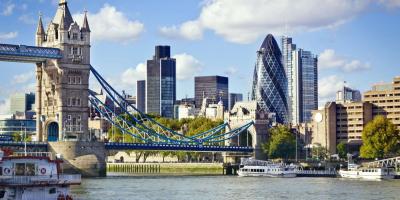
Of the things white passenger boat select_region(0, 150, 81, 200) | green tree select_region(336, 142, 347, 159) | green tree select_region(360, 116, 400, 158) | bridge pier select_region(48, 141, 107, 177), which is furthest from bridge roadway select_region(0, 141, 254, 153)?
white passenger boat select_region(0, 150, 81, 200)

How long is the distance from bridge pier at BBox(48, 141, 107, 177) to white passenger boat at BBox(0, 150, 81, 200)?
208ft

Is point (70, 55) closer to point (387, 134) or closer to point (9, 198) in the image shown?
point (387, 134)

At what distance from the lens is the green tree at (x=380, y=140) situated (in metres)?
139

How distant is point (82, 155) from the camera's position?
385 feet

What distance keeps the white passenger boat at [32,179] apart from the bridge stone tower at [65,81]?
70272 millimetres

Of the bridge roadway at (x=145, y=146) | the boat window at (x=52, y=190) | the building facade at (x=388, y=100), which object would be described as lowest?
the boat window at (x=52, y=190)

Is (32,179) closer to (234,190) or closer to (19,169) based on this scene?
(19,169)

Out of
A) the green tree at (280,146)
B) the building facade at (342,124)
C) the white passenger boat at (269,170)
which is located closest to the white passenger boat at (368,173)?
the white passenger boat at (269,170)

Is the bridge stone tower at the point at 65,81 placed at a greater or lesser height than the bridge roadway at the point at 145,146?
greater

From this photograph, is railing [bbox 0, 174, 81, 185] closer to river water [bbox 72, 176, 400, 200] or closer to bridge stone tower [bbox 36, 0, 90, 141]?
river water [bbox 72, 176, 400, 200]

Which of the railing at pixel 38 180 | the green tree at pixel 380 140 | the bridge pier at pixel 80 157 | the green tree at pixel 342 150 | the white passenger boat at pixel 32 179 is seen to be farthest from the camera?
the green tree at pixel 342 150

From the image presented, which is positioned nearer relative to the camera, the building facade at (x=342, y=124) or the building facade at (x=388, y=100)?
the building facade at (x=388, y=100)

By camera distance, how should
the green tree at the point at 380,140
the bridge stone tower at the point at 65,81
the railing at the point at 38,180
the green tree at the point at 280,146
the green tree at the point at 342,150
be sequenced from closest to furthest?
1. the railing at the point at 38,180
2. the bridge stone tower at the point at 65,81
3. the green tree at the point at 380,140
4. the green tree at the point at 280,146
5. the green tree at the point at 342,150

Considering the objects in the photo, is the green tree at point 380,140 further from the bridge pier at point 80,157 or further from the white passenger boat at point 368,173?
the bridge pier at point 80,157
